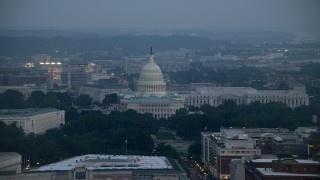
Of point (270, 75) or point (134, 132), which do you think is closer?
point (134, 132)

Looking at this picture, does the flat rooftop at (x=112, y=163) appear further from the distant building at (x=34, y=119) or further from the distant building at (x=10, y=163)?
the distant building at (x=34, y=119)

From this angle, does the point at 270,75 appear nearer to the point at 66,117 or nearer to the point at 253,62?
the point at 253,62

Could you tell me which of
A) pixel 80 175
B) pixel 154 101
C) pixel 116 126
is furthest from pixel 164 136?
pixel 80 175

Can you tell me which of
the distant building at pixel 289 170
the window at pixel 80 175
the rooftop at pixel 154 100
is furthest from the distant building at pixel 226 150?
the rooftop at pixel 154 100

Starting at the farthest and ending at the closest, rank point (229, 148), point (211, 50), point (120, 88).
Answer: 1. point (211, 50)
2. point (120, 88)
3. point (229, 148)

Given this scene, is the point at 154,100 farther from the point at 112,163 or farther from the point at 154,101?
the point at 112,163

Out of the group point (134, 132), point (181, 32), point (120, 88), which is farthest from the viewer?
point (181, 32)

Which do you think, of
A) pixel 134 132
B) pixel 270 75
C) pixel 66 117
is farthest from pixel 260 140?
pixel 270 75
